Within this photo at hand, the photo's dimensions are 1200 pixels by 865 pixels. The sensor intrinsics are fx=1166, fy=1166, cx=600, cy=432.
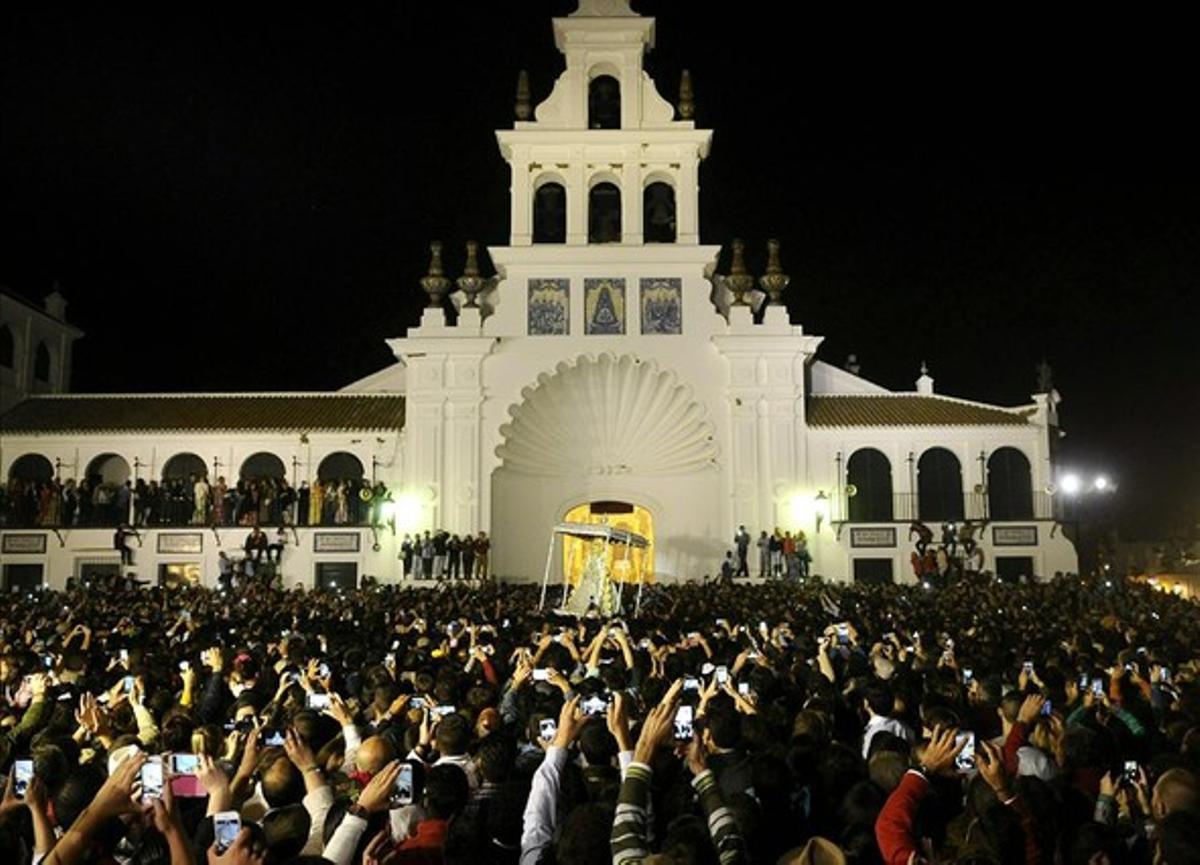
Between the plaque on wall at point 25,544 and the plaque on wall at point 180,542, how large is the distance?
11.9 ft

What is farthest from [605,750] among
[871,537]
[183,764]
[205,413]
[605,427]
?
[205,413]

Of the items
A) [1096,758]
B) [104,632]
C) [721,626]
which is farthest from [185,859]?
[104,632]

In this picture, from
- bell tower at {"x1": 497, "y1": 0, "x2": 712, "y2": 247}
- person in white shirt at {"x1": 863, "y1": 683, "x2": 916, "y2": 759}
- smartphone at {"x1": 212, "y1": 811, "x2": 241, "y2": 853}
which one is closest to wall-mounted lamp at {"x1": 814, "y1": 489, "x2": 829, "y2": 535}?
bell tower at {"x1": 497, "y1": 0, "x2": 712, "y2": 247}

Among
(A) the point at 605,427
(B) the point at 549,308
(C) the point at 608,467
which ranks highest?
(B) the point at 549,308

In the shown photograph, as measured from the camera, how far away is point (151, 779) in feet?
17.9

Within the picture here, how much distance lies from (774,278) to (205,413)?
724 inches

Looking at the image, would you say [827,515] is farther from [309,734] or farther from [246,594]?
[309,734]

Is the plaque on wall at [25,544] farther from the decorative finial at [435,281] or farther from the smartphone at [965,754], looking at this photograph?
the smartphone at [965,754]

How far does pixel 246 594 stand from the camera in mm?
24094

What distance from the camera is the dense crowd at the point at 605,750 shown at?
4.53 m

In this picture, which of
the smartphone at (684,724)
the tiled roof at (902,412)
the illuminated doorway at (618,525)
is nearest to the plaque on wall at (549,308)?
the illuminated doorway at (618,525)

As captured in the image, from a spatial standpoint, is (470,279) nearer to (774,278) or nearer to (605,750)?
(774,278)

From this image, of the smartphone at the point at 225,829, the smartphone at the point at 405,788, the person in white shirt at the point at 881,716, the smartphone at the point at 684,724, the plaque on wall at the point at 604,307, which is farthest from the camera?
the plaque on wall at the point at 604,307

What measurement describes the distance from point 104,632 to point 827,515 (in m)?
23.9
